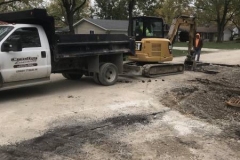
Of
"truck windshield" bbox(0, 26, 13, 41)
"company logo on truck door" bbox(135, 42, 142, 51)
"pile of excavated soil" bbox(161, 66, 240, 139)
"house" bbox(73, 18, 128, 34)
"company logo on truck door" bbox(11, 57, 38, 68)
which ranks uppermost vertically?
"house" bbox(73, 18, 128, 34)

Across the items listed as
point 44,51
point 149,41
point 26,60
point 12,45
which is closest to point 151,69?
point 149,41

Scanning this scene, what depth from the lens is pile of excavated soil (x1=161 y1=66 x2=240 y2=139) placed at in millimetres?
7964

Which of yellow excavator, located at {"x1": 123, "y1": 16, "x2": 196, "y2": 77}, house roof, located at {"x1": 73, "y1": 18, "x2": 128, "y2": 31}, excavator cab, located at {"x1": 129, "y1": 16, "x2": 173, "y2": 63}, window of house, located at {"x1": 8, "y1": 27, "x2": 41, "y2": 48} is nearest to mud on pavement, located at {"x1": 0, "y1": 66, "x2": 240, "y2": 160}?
window of house, located at {"x1": 8, "y1": 27, "x2": 41, "y2": 48}

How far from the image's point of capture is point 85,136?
6688mm

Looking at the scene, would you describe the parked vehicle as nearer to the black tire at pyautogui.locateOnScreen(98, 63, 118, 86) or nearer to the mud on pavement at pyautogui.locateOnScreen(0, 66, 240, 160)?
the black tire at pyautogui.locateOnScreen(98, 63, 118, 86)

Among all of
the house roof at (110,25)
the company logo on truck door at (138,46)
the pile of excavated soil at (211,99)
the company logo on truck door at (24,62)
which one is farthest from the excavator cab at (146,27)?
the house roof at (110,25)

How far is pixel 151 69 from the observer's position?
13828 mm

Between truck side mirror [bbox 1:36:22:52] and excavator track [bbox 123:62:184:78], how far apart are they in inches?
220

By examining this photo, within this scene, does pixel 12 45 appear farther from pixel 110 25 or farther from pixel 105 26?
pixel 110 25

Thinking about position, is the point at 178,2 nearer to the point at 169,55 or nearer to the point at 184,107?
the point at 169,55

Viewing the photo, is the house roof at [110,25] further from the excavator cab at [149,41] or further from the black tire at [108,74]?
the black tire at [108,74]

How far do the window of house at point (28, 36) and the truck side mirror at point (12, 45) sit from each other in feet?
0.65

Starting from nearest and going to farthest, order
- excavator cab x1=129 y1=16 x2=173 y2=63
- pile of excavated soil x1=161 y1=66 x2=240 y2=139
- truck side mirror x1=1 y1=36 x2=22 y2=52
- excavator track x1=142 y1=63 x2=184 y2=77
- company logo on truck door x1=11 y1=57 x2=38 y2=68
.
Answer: pile of excavated soil x1=161 y1=66 x2=240 y2=139, truck side mirror x1=1 y1=36 x2=22 y2=52, company logo on truck door x1=11 y1=57 x2=38 y2=68, excavator track x1=142 y1=63 x2=184 y2=77, excavator cab x1=129 y1=16 x2=173 y2=63

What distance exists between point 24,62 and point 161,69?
6309 millimetres
